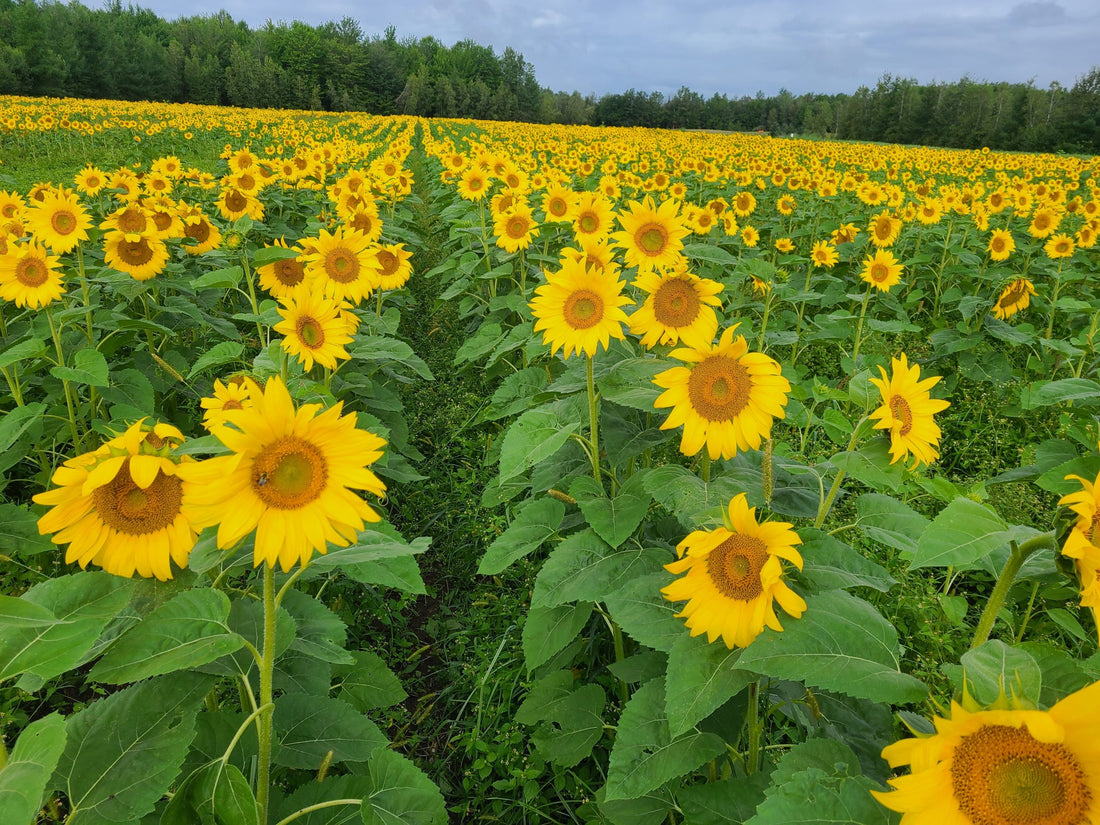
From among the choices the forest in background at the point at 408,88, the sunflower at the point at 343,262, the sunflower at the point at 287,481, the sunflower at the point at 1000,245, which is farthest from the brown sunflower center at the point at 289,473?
the forest in background at the point at 408,88

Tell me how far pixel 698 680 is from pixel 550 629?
3.29 ft

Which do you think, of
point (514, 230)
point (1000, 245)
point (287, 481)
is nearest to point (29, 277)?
point (287, 481)

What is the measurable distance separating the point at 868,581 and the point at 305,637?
1.56 meters

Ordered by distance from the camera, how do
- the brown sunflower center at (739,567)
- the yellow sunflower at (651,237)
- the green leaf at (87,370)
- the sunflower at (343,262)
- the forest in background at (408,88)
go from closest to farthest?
1. the brown sunflower center at (739,567)
2. the green leaf at (87,370)
3. the yellow sunflower at (651,237)
4. the sunflower at (343,262)
5. the forest in background at (408,88)

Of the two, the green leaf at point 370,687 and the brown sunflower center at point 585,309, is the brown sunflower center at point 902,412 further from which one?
the green leaf at point 370,687

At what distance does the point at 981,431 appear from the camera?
17.2ft

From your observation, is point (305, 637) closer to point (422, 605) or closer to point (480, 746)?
point (480, 746)

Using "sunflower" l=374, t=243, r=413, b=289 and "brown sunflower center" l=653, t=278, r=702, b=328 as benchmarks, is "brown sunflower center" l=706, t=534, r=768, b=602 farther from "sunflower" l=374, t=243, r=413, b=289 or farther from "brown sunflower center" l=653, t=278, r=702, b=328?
"sunflower" l=374, t=243, r=413, b=289

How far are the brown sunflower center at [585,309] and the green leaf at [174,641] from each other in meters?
1.58

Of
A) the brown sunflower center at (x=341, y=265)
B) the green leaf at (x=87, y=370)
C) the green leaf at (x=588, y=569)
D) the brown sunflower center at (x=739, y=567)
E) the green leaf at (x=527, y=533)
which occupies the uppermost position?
the brown sunflower center at (x=341, y=265)

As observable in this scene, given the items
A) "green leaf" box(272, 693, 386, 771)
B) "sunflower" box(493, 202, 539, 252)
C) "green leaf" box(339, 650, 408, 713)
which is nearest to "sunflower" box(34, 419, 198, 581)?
"green leaf" box(272, 693, 386, 771)

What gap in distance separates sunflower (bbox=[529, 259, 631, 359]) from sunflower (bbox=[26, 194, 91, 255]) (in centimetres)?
319

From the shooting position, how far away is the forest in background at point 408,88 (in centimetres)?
4300

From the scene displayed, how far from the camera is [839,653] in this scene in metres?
1.29
